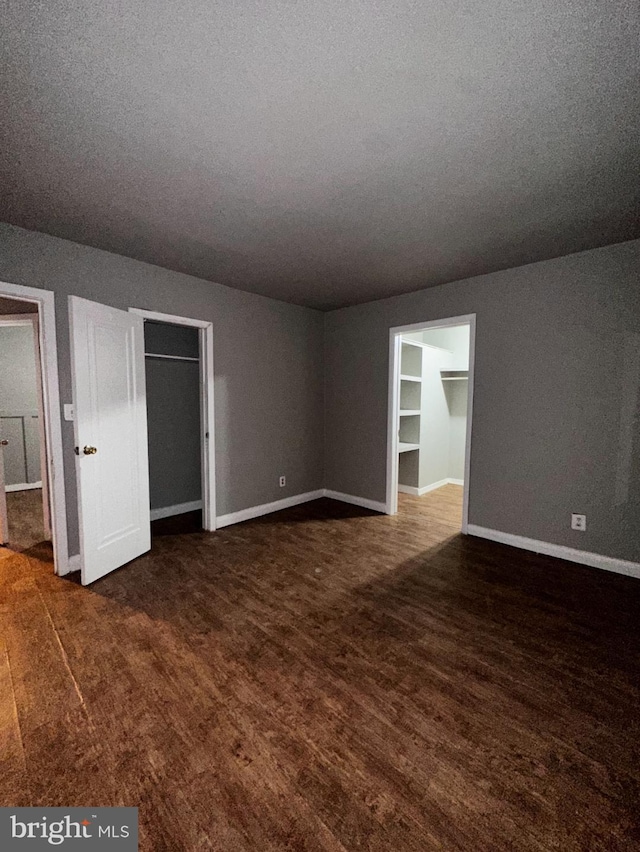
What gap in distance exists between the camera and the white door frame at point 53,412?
2693mm

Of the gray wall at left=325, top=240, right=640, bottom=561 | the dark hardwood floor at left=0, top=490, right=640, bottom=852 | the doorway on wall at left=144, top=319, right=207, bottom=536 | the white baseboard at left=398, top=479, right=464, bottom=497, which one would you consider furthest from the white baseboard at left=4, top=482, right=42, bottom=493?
the gray wall at left=325, top=240, right=640, bottom=561

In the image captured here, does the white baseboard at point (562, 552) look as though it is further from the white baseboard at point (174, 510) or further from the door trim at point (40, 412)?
the door trim at point (40, 412)

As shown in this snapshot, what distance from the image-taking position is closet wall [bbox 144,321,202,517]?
4.17 m

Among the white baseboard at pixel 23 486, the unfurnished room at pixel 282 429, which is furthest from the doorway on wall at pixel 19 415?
the unfurnished room at pixel 282 429

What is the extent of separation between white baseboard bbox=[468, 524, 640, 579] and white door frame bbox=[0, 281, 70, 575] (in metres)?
3.64

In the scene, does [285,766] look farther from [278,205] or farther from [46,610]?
[278,205]

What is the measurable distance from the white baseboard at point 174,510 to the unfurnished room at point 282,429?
7 centimetres

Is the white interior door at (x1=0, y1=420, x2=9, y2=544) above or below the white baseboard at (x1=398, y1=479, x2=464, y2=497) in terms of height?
above

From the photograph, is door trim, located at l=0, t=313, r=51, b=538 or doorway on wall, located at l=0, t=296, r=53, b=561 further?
doorway on wall, located at l=0, t=296, r=53, b=561

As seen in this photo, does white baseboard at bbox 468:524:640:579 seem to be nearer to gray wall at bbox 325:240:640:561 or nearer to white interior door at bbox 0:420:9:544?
gray wall at bbox 325:240:640:561

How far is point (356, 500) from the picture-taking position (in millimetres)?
4730

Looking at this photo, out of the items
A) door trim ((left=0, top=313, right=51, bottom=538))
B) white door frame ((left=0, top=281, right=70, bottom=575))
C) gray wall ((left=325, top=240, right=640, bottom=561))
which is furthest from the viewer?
door trim ((left=0, top=313, right=51, bottom=538))

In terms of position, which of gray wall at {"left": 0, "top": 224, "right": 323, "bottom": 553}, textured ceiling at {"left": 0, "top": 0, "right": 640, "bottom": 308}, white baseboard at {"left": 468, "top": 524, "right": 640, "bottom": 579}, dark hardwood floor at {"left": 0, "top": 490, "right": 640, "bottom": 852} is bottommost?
dark hardwood floor at {"left": 0, "top": 490, "right": 640, "bottom": 852}

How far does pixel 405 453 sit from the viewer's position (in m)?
5.43
